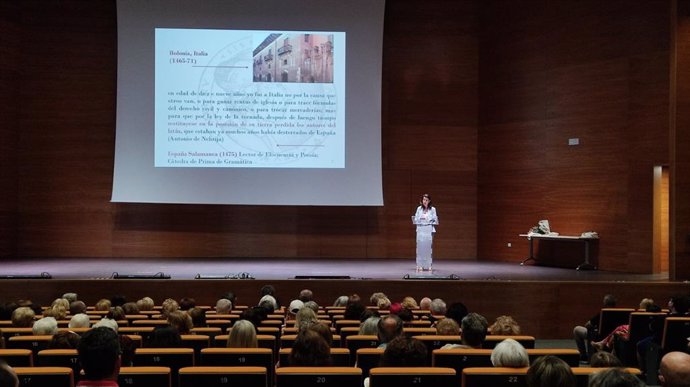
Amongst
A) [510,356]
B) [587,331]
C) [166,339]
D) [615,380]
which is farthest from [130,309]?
[615,380]

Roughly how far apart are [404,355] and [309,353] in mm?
474

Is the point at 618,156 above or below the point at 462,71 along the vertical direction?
below

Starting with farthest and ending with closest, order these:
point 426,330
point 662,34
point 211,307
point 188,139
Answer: point 188,139
point 662,34
point 211,307
point 426,330

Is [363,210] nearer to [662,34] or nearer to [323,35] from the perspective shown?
[323,35]


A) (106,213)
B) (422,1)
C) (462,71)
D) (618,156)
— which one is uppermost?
(422,1)

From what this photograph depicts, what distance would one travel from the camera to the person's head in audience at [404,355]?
11.5 ft

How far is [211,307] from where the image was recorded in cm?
985

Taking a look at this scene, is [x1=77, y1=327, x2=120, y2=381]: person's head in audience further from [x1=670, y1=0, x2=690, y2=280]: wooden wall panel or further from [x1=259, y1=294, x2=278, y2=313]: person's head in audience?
[x1=670, y1=0, x2=690, y2=280]: wooden wall panel

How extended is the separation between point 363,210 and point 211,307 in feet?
19.0

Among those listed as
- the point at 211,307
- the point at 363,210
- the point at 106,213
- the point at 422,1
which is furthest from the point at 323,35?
the point at 211,307

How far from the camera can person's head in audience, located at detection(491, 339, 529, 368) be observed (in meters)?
3.52

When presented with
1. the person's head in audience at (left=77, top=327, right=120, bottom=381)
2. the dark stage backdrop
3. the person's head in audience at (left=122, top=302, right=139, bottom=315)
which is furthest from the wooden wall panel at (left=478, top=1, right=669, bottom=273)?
the person's head in audience at (left=77, top=327, right=120, bottom=381)

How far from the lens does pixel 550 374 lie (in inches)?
109

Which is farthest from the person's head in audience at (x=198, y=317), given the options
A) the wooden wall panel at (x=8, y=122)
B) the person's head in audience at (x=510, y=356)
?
the wooden wall panel at (x=8, y=122)
